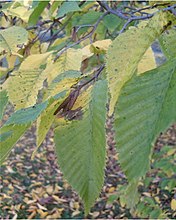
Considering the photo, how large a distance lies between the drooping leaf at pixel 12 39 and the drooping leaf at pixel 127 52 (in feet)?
0.75

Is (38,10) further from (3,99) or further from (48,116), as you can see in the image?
(48,116)

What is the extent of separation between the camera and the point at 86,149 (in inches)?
13.3

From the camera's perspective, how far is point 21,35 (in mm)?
591

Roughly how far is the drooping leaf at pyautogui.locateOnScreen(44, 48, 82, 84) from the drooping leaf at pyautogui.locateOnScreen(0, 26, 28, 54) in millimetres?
59

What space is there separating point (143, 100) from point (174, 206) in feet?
4.48

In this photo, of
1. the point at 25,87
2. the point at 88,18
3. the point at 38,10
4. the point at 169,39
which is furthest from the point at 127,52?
the point at 88,18

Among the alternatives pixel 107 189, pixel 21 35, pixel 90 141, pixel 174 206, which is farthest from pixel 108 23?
pixel 107 189

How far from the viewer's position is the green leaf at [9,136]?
1.17 ft

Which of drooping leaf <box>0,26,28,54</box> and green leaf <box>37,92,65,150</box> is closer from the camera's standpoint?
green leaf <box>37,92,65,150</box>

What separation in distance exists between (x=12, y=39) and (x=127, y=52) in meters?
0.27

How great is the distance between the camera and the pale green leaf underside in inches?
10.4

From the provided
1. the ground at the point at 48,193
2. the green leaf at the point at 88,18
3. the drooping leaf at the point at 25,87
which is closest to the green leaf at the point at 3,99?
the drooping leaf at the point at 25,87

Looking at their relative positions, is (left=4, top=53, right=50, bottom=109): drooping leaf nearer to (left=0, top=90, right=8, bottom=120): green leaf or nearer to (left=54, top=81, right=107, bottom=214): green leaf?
(left=0, top=90, right=8, bottom=120): green leaf

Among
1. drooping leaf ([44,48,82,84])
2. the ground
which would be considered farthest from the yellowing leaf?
the ground
